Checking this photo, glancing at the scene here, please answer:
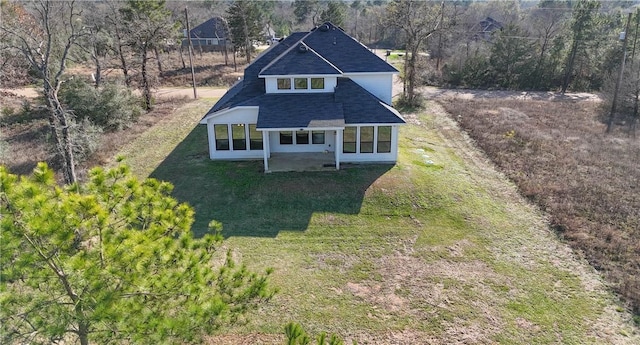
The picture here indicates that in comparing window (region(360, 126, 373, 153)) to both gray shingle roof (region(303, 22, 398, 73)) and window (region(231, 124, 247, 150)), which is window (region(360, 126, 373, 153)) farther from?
window (region(231, 124, 247, 150))

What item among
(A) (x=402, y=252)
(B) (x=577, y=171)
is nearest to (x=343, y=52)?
(A) (x=402, y=252)

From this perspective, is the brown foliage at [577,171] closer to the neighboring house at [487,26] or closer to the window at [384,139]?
the window at [384,139]

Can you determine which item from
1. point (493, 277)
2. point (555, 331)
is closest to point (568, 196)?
point (493, 277)

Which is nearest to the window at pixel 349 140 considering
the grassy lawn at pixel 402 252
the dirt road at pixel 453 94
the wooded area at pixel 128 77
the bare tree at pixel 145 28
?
the grassy lawn at pixel 402 252

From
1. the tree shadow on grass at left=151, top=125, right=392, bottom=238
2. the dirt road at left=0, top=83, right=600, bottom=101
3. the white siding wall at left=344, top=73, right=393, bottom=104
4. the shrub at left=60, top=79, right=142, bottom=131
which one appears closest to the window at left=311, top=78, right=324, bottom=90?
the white siding wall at left=344, top=73, right=393, bottom=104

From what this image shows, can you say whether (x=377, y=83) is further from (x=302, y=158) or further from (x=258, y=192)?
(x=258, y=192)

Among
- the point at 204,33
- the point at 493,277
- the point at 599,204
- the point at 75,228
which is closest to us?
the point at 75,228

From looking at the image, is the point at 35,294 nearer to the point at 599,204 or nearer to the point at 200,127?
the point at 599,204

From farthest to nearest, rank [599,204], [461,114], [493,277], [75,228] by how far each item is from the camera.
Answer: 1. [461,114]
2. [599,204]
3. [493,277]
4. [75,228]
